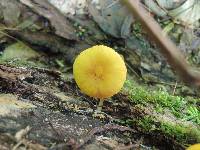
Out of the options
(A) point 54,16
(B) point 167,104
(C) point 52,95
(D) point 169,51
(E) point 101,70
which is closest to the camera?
(D) point 169,51

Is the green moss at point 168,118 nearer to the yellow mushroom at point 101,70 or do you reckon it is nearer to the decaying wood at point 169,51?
the yellow mushroom at point 101,70

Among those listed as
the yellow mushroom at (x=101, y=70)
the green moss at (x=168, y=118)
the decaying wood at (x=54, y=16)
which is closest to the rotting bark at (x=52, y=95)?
the green moss at (x=168, y=118)

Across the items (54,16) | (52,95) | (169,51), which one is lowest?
(52,95)

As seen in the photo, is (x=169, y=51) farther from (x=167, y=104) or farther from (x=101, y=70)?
(x=167, y=104)

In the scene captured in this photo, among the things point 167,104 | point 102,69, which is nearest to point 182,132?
point 167,104

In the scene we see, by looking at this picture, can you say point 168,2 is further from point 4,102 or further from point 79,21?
point 4,102
